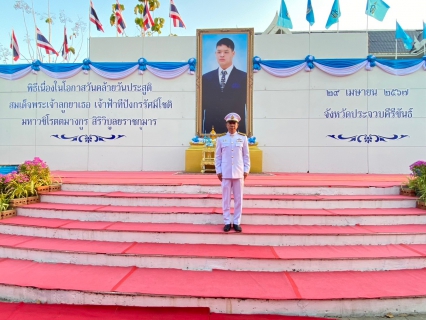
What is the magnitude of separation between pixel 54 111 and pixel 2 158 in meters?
2.42

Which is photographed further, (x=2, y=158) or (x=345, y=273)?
(x=2, y=158)

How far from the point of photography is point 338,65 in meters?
9.05

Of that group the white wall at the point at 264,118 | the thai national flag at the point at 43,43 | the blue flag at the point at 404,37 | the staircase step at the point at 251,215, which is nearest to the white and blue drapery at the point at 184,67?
the white wall at the point at 264,118

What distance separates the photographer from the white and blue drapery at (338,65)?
899 cm

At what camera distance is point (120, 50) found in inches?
378

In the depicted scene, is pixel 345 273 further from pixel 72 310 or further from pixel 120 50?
pixel 120 50

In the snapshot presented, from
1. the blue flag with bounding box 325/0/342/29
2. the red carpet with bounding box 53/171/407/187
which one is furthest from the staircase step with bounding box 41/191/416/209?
the blue flag with bounding box 325/0/342/29

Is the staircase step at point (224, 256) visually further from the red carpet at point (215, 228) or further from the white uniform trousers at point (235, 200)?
the white uniform trousers at point (235, 200)

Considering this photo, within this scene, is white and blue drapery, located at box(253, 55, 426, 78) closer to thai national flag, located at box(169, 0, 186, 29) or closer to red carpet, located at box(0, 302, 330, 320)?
thai national flag, located at box(169, 0, 186, 29)

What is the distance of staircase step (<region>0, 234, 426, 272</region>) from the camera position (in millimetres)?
3418

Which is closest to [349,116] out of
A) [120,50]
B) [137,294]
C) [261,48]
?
[261,48]

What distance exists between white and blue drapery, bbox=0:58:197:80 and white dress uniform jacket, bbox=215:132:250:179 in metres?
5.79

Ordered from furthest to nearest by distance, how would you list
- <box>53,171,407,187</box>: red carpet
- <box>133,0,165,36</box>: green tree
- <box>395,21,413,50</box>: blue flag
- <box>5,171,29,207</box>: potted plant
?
<box>133,0,165,36</box>: green tree
<box>395,21,413,50</box>: blue flag
<box>53,171,407,187</box>: red carpet
<box>5,171,29,207</box>: potted plant

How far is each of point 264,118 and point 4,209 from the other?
23.6 feet
